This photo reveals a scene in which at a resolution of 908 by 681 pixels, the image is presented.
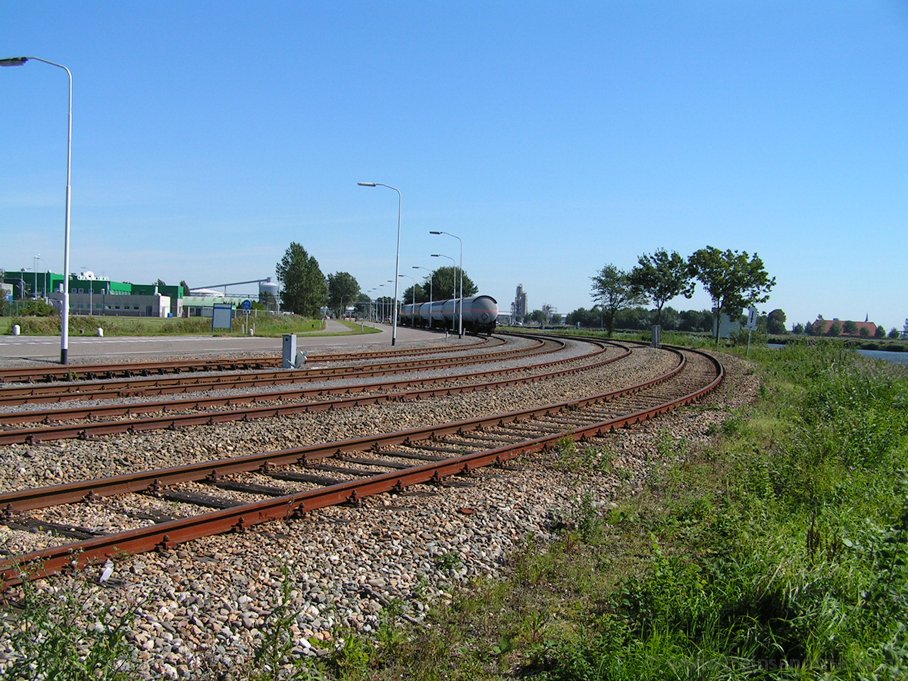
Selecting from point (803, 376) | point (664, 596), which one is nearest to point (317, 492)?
point (664, 596)

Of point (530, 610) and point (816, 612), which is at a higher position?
point (816, 612)

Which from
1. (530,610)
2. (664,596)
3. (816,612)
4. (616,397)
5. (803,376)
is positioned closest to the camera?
(816,612)

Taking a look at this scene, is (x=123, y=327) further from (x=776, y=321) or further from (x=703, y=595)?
(x=776, y=321)

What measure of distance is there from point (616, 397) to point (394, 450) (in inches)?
345

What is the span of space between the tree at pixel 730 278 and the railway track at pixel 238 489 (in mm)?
41475

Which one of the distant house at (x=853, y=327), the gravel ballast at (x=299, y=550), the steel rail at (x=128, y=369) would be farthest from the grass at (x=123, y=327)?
the distant house at (x=853, y=327)

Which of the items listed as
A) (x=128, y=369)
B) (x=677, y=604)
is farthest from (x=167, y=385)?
(x=677, y=604)

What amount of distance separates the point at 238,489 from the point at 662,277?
52.2 metres

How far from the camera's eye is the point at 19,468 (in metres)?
8.59

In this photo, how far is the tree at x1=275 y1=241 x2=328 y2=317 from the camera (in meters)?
109

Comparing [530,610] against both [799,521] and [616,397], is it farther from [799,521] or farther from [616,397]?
[616,397]

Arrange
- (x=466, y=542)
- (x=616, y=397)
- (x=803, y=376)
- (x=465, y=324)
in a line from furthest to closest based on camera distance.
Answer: (x=465, y=324) < (x=803, y=376) < (x=616, y=397) < (x=466, y=542)

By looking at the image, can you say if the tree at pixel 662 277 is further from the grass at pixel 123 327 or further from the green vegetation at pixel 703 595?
the green vegetation at pixel 703 595

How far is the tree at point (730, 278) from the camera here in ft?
167
